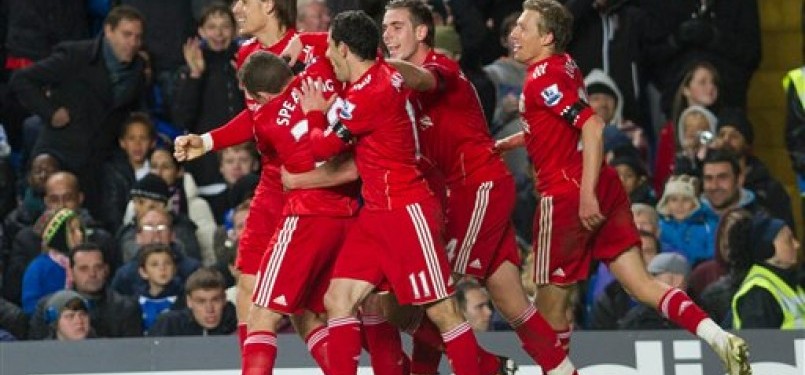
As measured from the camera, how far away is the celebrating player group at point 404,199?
39.6ft

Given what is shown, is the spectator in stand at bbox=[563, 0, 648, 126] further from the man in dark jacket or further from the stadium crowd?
the man in dark jacket

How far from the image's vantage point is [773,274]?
14.9 m

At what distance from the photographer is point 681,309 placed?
12.6 m

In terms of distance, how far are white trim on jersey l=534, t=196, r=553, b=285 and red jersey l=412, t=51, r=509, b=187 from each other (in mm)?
266

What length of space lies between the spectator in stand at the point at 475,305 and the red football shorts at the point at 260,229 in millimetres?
2871

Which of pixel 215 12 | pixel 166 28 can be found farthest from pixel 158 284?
pixel 166 28

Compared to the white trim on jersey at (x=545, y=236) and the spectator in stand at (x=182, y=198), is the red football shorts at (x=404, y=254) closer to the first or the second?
the white trim on jersey at (x=545, y=236)

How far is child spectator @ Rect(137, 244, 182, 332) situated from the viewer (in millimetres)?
15734

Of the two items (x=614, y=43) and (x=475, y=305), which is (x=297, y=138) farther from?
(x=614, y=43)

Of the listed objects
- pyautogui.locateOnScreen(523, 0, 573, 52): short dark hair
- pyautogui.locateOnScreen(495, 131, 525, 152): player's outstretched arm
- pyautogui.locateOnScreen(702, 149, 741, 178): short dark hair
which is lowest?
pyautogui.locateOnScreen(495, 131, 525, 152): player's outstretched arm

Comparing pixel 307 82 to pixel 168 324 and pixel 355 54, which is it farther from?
pixel 168 324

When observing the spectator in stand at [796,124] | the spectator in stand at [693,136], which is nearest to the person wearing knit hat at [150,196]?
the spectator in stand at [693,136]

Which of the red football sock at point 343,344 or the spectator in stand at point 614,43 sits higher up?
the spectator in stand at point 614,43

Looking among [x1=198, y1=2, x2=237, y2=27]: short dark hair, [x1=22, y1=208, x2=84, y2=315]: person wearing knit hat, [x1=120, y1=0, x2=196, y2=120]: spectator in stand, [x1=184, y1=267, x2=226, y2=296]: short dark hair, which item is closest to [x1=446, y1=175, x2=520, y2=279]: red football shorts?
[x1=184, y1=267, x2=226, y2=296]: short dark hair
